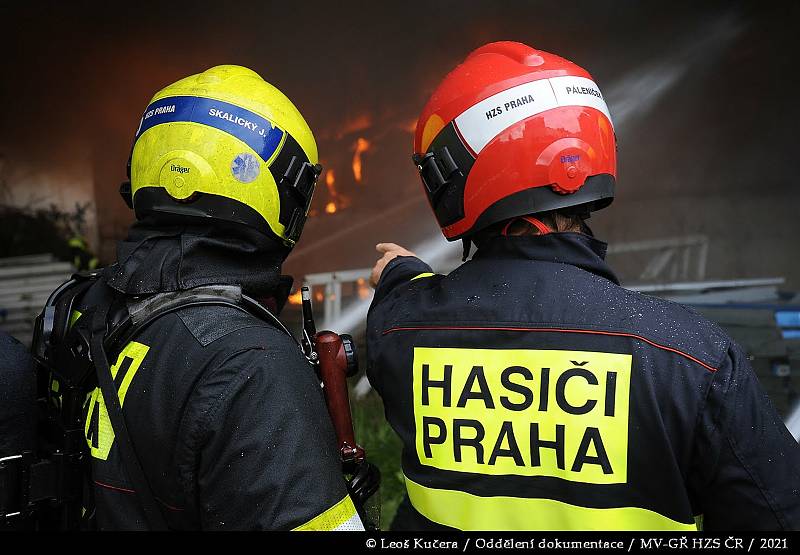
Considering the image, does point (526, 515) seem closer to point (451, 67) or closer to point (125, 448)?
point (125, 448)

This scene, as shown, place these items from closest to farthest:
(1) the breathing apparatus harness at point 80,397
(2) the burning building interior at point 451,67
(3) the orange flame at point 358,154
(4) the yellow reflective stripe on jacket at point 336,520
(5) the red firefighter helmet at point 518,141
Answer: (4) the yellow reflective stripe on jacket at point 336,520 → (1) the breathing apparatus harness at point 80,397 → (5) the red firefighter helmet at point 518,141 → (2) the burning building interior at point 451,67 → (3) the orange flame at point 358,154

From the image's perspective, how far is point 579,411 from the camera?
3.97 ft

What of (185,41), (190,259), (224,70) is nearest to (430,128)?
(224,70)

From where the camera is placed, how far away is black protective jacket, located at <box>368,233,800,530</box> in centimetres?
116

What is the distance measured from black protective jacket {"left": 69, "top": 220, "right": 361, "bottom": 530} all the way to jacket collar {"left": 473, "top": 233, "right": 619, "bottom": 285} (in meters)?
0.56

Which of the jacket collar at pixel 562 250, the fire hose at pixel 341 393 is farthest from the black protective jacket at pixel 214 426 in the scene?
the jacket collar at pixel 562 250

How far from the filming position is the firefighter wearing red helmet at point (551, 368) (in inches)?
46.1

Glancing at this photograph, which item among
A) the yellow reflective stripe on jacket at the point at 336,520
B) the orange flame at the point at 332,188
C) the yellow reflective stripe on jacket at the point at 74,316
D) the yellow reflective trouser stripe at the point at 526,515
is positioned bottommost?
the yellow reflective trouser stripe at the point at 526,515

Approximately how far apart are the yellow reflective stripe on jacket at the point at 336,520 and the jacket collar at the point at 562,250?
666mm

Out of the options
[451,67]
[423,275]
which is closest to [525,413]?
[423,275]

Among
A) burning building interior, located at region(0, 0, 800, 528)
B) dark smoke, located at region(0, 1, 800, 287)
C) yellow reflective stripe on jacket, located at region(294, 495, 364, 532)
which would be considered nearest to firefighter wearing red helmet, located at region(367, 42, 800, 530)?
yellow reflective stripe on jacket, located at region(294, 495, 364, 532)

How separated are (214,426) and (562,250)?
84 cm

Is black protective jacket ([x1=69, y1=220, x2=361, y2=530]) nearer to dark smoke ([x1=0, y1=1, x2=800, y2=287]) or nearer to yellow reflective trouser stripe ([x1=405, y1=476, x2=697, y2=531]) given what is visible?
yellow reflective trouser stripe ([x1=405, y1=476, x2=697, y2=531])

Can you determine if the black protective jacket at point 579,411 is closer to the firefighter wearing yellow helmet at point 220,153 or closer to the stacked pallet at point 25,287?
the firefighter wearing yellow helmet at point 220,153
